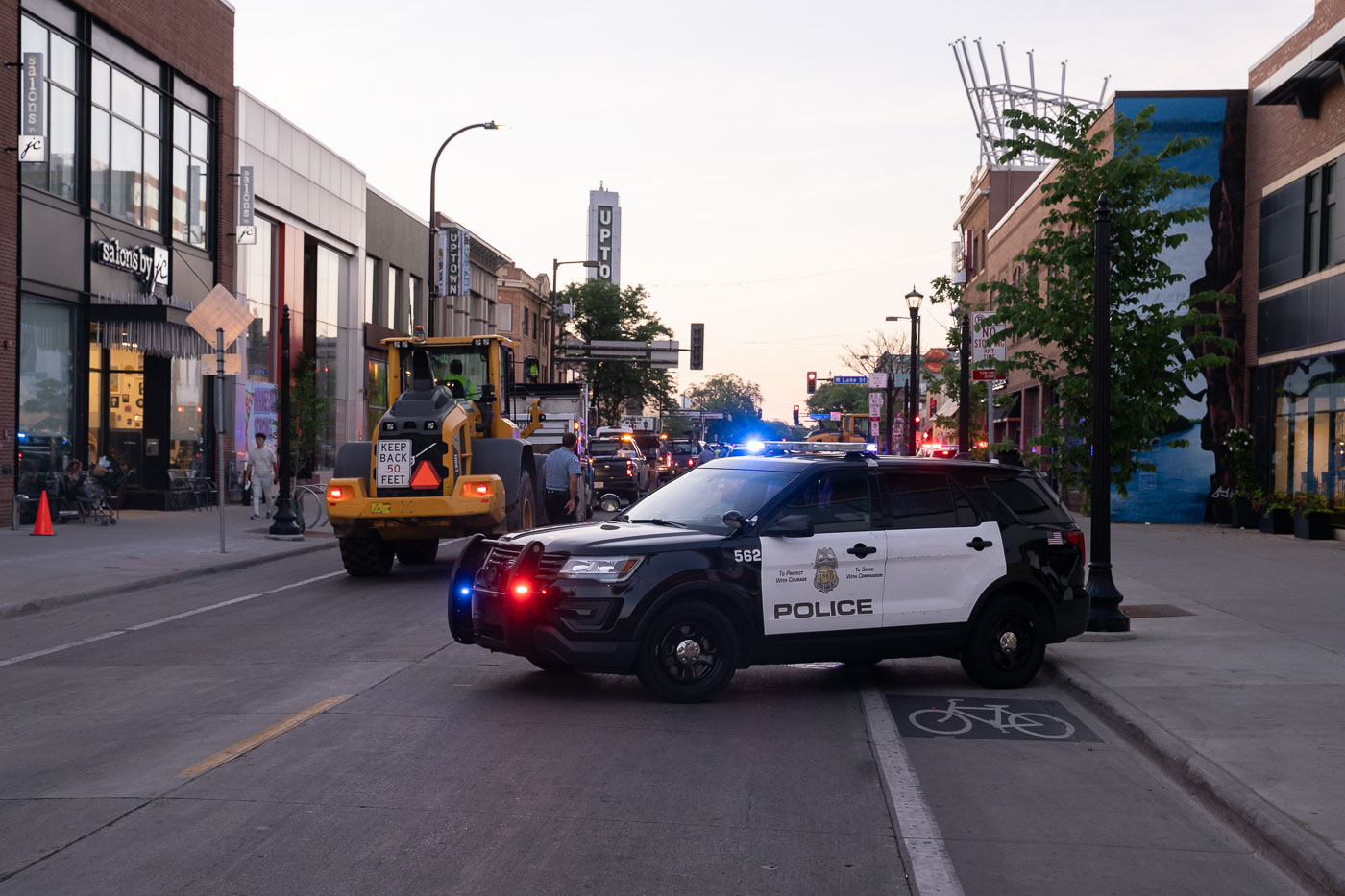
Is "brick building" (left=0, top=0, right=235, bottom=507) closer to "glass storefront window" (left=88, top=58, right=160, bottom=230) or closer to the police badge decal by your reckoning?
"glass storefront window" (left=88, top=58, right=160, bottom=230)

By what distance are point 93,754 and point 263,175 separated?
32.9 m

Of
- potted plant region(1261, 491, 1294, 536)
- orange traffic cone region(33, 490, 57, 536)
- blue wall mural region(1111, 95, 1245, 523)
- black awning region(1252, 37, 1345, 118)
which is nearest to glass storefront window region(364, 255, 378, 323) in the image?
orange traffic cone region(33, 490, 57, 536)

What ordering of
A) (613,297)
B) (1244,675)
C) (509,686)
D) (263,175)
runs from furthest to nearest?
1. (613,297)
2. (263,175)
3. (1244,675)
4. (509,686)

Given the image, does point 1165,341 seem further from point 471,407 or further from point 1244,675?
point 471,407

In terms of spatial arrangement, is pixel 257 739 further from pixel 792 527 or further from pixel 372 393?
pixel 372 393

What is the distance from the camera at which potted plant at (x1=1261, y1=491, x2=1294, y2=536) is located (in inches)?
1110

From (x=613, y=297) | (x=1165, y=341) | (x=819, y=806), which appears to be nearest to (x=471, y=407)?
(x=1165, y=341)

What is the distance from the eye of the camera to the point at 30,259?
25219 millimetres

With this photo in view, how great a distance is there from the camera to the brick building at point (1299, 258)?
26578mm

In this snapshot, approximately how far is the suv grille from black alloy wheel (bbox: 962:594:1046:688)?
10.7 ft

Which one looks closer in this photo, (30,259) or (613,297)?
(30,259)

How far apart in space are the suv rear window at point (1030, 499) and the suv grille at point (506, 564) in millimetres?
3556

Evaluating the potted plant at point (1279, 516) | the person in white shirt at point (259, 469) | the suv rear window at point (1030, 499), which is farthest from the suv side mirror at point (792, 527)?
the potted plant at point (1279, 516)

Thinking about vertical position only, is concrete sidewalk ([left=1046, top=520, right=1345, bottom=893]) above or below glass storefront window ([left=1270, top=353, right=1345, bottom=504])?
below
